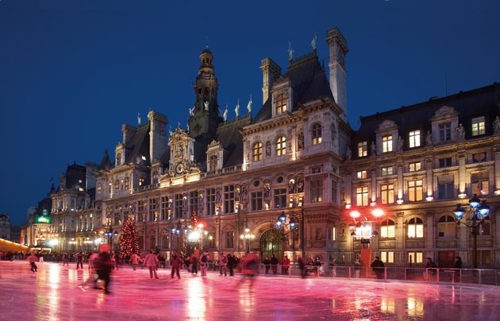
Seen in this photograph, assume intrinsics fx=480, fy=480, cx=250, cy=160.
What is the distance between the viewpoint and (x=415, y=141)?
42.1m

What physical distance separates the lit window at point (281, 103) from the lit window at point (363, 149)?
336 inches

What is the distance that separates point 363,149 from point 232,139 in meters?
18.1

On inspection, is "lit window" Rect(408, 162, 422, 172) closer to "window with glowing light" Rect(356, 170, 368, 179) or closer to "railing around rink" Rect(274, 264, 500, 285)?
"window with glowing light" Rect(356, 170, 368, 179)

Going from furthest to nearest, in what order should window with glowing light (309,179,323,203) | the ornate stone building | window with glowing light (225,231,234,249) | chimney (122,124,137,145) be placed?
chimney (122,124,137,145)
window with glowing light (225,231,234,249)
window with glowing light (309,179,323,203)
the ornate stone building

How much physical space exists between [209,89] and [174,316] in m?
54.2

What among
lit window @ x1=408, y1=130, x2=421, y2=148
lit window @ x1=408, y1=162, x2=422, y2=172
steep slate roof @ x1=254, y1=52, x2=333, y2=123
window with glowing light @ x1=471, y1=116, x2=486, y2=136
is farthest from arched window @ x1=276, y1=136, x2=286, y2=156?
window with glowing light @ x1=471, y1=116, x2=486, y2=136

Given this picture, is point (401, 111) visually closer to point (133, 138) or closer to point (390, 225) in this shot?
point (390, 225)

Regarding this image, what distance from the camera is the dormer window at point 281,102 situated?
4896 cm

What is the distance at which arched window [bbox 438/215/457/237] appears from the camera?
38.5m

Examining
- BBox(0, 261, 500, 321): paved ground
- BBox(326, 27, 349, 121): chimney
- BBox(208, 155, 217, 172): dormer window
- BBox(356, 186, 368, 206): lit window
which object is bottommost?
BBox(0, 261, 500, 321): paved ground

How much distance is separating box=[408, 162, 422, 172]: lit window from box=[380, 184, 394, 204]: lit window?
2.25 meters

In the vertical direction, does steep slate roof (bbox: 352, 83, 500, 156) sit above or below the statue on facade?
above

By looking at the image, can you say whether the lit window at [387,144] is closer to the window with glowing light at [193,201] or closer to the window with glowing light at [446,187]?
the window with glowing light at [446,187]

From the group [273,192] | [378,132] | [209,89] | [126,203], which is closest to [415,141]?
[378,132]
